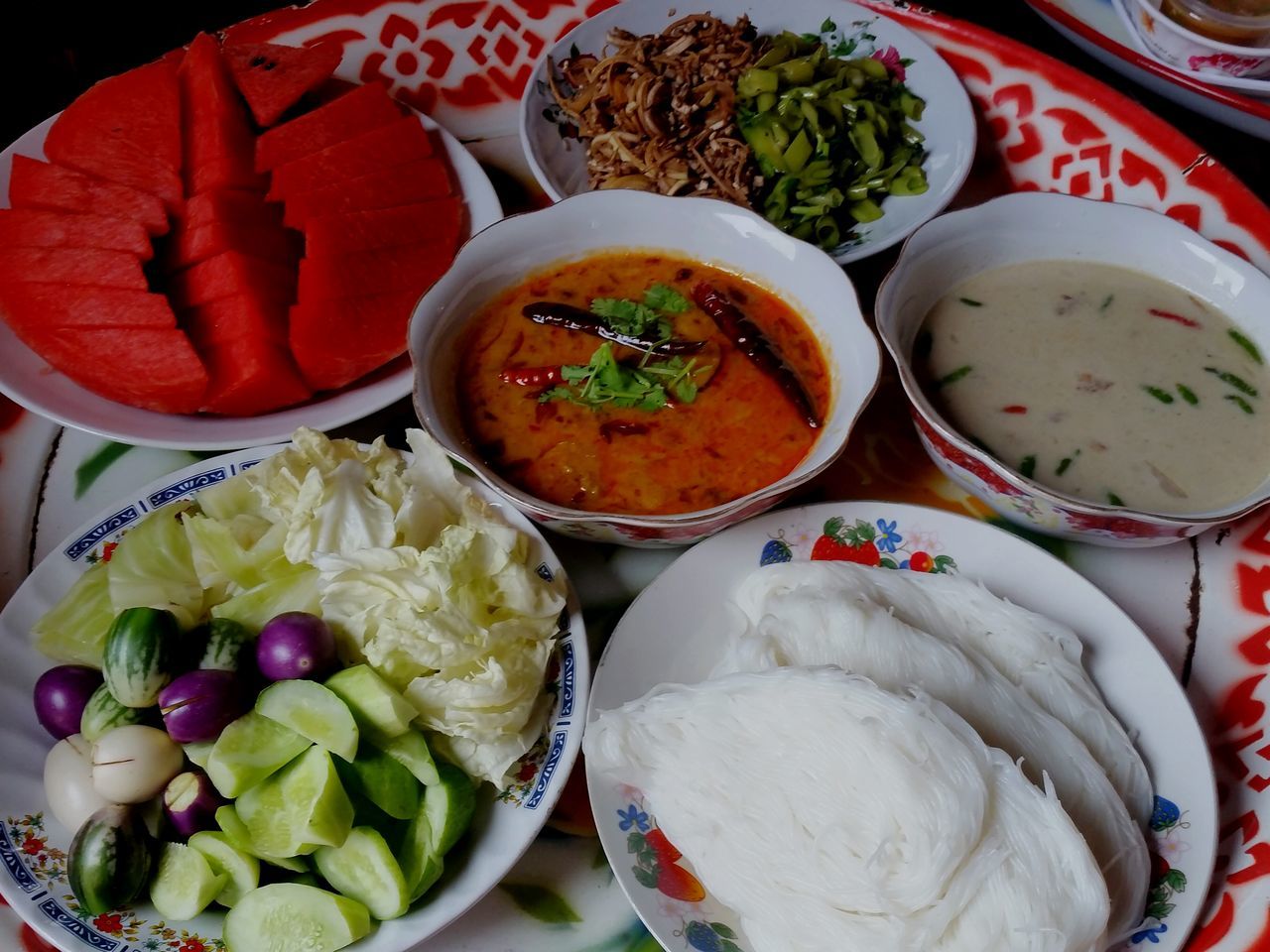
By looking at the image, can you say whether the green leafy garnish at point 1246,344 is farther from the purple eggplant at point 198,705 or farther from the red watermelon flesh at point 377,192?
the purple eggplant at point 198,705

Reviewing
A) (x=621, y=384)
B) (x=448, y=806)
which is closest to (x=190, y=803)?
(x=448, y=806)

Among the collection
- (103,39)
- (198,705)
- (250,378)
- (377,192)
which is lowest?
(198,705)

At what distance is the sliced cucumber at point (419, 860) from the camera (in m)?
1.68

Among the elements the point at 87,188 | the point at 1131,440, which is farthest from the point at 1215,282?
the point at 87,188

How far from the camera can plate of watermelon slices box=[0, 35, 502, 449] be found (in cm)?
223

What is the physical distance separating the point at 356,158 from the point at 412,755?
4.88 ft

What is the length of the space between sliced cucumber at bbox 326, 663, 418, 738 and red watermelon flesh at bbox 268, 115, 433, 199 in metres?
1.24

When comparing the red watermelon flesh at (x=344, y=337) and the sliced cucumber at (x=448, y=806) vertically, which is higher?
the red watermelon flesh at (x=344, y=337)

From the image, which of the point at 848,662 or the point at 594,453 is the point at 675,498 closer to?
the point at 594,453

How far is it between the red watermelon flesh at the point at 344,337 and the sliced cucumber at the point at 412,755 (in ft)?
2.92

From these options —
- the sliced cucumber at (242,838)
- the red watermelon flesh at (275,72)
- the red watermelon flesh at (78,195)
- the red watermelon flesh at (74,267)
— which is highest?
the red watermelon flesh at (275,72)

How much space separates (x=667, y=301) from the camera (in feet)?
7.73

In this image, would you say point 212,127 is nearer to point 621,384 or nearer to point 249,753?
point 621,384

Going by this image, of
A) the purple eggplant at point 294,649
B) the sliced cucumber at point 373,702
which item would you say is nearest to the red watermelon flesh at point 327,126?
the purple eggplant at point 294,649
